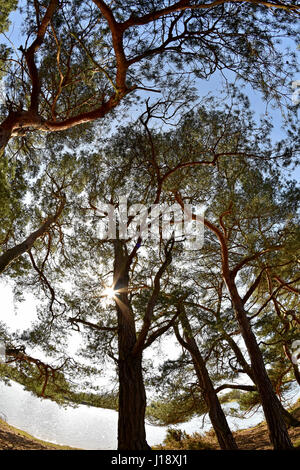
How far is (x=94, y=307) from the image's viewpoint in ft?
19.1

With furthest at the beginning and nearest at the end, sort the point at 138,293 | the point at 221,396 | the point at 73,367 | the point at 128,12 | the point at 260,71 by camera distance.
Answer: the point at 221,396, the point at 73,367, the point at 138,293, the point at 260,71, the point at 128,12

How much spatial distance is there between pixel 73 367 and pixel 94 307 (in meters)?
1.18

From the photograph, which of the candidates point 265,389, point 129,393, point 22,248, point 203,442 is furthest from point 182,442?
point 22,248

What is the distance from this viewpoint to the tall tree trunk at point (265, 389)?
414cm

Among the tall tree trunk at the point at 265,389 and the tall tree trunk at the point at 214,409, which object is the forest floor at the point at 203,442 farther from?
the tall tree trunk at the point at 265,389

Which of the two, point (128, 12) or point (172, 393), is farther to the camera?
point (172, 393)

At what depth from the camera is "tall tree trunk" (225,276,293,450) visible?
4141 mm

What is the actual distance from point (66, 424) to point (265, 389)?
23.5 feet

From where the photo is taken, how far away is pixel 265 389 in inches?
177

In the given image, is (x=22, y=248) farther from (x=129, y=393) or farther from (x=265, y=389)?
(x=265, y=389)
